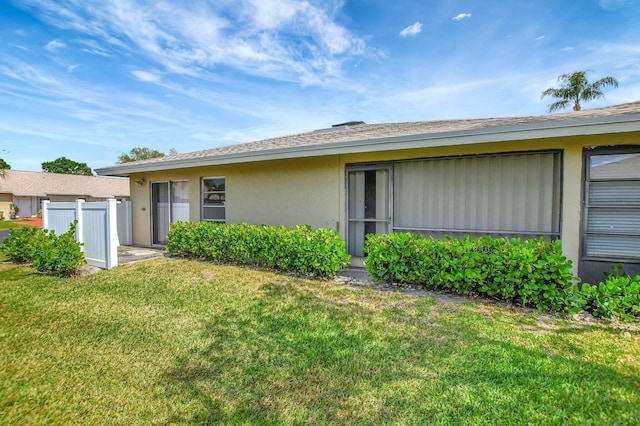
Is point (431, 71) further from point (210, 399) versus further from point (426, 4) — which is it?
point (210, 399)

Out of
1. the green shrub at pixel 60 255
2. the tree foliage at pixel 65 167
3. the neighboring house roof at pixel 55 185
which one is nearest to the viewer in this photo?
the green shrub at pixel 60 255

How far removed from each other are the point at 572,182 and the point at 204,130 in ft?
69.9

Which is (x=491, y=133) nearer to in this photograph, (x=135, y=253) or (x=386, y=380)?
(x=386, y=380)

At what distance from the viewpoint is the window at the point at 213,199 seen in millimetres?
9125

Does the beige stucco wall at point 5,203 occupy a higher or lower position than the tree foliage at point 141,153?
lower

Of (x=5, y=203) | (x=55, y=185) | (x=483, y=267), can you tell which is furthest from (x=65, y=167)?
(x=483, y=267)

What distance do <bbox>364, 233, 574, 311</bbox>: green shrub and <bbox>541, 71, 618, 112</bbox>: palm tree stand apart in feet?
72.3

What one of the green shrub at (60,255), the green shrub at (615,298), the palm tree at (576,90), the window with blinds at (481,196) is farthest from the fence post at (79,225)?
the palm tree at (576,90)

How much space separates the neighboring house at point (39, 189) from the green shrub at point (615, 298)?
42283mm

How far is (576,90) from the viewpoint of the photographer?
20266 mm

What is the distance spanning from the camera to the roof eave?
4.14 m

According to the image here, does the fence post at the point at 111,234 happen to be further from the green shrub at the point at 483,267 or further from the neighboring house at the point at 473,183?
the green shrub at the point at 483,267

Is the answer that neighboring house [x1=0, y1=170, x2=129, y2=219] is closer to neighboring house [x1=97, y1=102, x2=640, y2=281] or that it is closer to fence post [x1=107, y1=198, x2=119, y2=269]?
neighboring house [x1=97, y1=102, x2=640, y2=281]

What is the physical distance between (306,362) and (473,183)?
4557 millimetres
